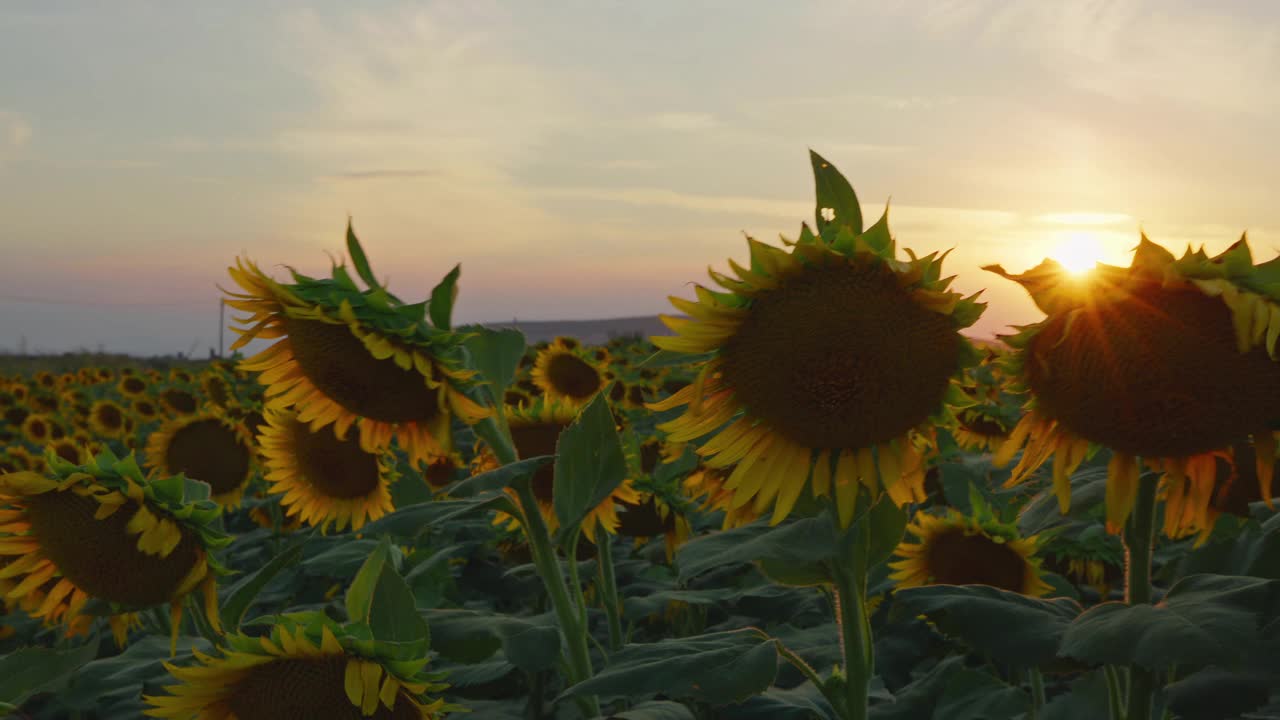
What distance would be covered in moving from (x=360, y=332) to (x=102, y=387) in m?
17.8

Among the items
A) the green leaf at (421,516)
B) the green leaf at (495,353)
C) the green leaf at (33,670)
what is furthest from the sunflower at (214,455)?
the green leaf at (421,516)

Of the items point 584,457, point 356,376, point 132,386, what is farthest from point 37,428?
point 584,457

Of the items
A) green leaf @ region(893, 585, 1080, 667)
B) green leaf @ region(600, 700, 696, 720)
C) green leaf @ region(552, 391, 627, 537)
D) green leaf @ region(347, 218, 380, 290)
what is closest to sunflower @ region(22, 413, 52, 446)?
green leaf @ region(347, 218, 380, 290)

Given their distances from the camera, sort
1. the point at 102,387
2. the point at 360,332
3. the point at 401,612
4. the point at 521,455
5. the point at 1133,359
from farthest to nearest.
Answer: the point at 102,387 < the point at 521,455 < the point at 360,332 < the point at 401,612 < the point at 1133,359

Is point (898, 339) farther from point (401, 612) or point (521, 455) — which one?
point (521, 455)

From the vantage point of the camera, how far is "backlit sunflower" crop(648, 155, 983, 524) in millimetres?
1745

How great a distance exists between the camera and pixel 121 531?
2.49 meters

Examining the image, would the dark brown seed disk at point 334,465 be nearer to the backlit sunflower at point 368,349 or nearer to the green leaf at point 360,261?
the backlit sunflower at point 368,349

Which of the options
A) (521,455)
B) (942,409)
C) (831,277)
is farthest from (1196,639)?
(521,455)

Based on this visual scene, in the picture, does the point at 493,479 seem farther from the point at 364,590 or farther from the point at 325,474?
the point at 325,474

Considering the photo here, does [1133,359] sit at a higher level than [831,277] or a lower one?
lower

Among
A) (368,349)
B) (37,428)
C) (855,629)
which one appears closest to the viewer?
(855,629)

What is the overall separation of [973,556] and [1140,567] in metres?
1.54

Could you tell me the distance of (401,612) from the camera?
208cm
